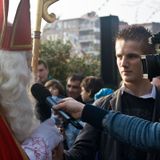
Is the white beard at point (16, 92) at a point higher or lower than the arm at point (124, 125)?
higher

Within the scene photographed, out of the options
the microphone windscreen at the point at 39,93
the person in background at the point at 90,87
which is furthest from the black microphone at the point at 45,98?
the person in background at the point at 90,87

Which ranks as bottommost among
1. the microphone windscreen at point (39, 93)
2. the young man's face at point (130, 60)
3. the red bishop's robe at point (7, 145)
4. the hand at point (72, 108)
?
the red bishop's robe at point (7, 145)

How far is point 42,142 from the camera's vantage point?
6.73 feet

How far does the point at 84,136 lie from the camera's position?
8.59 feet

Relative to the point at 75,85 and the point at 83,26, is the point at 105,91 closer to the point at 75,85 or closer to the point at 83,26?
the point at 75,85

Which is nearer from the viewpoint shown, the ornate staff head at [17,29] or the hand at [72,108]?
the ornate staff head at [17,29]

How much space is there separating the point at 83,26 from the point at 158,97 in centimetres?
8349

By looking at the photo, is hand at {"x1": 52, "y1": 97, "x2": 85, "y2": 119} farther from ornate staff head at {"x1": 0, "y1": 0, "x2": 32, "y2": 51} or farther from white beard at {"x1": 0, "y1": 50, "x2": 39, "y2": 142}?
ornate staff head at {"x1": 0, "y1": 0, "x2": 32, "y2": 51}

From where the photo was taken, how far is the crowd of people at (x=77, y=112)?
6.28ft

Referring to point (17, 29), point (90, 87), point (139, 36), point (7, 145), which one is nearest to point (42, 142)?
point (7, 145)

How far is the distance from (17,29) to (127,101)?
2.99 ft

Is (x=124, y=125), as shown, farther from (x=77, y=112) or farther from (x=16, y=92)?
(x=16, y=92)

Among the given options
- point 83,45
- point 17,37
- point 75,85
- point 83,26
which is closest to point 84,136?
point 17,37

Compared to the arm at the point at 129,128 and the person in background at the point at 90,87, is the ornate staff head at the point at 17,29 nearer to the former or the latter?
the arm at the point at 129,128
